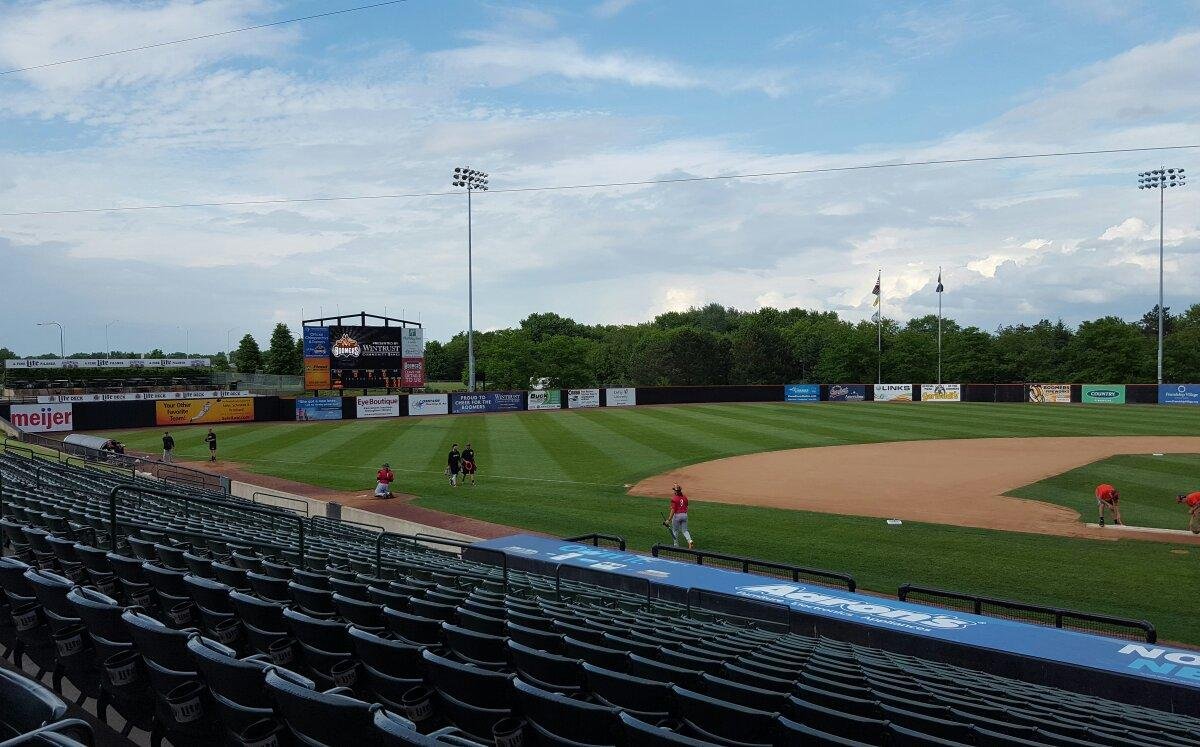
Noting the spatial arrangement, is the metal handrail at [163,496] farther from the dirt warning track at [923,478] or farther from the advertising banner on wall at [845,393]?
the advertising banner on wall at [845,393]

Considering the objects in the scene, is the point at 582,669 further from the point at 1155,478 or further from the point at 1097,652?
the point at 1155,478

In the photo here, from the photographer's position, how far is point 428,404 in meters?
57.7

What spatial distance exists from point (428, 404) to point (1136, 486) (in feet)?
144

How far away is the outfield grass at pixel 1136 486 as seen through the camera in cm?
2216

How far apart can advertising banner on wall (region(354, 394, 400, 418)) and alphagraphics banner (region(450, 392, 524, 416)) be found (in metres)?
4.41

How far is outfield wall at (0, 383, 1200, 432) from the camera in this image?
47.0 meters

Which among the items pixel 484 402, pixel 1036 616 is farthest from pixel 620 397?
pixel 1036 616

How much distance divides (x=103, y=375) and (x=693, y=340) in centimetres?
7178

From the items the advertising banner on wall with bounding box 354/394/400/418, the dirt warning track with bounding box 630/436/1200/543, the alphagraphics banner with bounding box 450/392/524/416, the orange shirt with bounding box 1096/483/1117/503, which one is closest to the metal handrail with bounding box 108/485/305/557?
the dirt warning track with bounding box 630/436/1200/543

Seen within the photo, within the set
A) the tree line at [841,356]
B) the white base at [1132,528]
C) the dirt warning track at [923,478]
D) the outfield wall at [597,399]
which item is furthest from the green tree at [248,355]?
the white base at [1132,528]

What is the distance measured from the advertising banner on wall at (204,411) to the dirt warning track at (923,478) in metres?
33.6

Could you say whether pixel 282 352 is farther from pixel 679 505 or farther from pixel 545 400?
pixel 679 505

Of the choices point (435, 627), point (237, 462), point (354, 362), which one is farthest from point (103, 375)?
point (435, 627)

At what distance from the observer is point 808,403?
68438 millimetres
